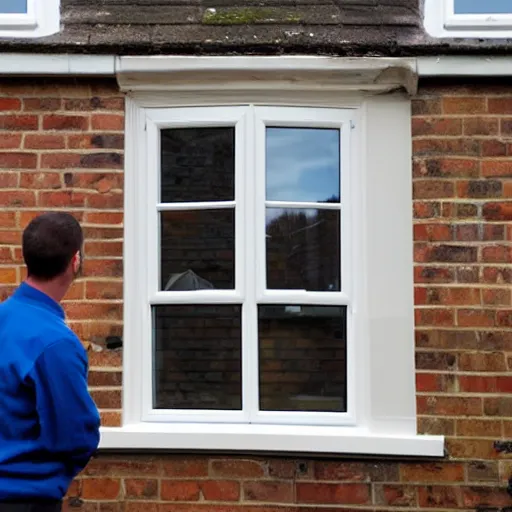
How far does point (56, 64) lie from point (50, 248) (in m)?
1.65

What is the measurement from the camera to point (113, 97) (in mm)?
4223

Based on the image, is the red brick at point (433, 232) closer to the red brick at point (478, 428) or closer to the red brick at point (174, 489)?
the red brick at point (478, 428)

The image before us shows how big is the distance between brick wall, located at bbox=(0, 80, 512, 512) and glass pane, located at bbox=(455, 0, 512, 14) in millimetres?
418

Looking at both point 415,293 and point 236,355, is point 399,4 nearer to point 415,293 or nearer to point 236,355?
point 415,293

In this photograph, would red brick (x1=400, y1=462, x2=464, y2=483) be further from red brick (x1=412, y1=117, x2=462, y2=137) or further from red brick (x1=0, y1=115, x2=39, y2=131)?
red brick (x1=0, y1=115, x2=39, y2=131)

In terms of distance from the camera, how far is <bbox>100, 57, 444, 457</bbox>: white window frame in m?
4.07

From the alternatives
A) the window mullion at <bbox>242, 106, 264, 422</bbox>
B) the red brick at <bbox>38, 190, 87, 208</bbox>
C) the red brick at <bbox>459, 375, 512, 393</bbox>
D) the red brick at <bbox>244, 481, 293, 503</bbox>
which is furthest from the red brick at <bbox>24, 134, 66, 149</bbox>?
the red brick at <bbox>459, 375, 512, 393</bbox>

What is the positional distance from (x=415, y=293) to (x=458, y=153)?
709 mm

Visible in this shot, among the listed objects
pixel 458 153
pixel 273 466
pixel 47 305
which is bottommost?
pixel 273 466

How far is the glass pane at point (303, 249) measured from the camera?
13.9 feet

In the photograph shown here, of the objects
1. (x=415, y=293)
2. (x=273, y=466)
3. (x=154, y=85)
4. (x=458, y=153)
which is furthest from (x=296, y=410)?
(x=154, y=85)

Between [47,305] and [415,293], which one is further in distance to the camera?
[415,293]

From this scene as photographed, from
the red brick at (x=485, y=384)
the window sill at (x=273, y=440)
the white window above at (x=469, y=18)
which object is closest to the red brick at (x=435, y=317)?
the red brick at (x=485, y=384)

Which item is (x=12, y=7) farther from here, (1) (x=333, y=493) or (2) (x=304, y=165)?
(1) (x=333, y=493)
